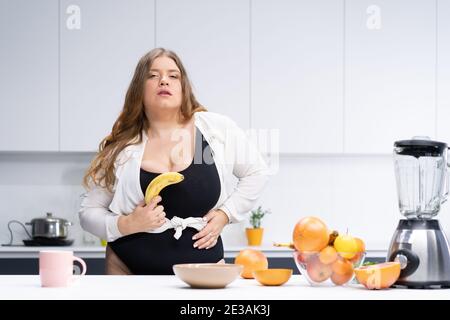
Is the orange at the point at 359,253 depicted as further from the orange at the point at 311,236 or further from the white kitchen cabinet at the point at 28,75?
the white kitchen cabinet at the point at 28,75

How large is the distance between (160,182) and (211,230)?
0.85ft

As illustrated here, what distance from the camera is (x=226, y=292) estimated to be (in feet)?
5.11

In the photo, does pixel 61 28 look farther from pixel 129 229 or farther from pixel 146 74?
pixel 129 229

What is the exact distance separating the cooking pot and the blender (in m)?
2.77

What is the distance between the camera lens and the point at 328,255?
1.67 metres

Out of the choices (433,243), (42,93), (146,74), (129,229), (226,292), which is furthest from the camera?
(42,93)

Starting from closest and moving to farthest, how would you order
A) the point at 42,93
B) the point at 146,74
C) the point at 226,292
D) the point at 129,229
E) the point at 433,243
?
the point at 226,292 < the point at 433,243 < the point at 129,229 < the point at 146,74 < the point at 42,93

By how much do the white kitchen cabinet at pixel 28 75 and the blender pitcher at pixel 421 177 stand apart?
9.04 ft

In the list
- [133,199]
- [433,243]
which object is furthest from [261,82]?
[433,243]

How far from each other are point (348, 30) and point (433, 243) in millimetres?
2817

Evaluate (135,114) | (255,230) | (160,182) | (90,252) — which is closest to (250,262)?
(160,182)

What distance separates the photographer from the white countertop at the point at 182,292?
1.46 m

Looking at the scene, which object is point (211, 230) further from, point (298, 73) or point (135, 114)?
point (298, 73)

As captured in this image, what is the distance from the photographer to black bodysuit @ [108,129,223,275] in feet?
7.93
